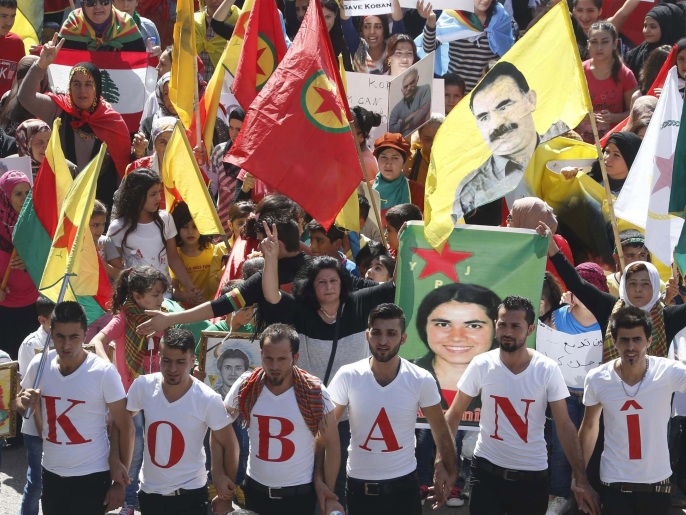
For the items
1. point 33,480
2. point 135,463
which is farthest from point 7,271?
point 33,480

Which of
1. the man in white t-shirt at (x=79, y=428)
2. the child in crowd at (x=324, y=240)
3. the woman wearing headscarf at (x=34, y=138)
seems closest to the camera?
the man in white t-shirt at (x=79, y=428)

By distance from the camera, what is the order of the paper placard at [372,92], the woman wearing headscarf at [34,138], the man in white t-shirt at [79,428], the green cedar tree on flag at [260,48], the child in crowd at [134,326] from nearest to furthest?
the man in white t-shirt at [79,428], the child in crowd at [134,326], the green cedar tree on flag at [260,48], the woman wearing headscarf at [34,138], the paper placard at [372,92]

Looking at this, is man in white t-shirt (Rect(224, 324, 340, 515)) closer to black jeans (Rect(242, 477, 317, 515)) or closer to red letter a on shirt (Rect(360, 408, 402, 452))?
black jeans (Rect(242, 477, 317, 515))

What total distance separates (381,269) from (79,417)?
224cm

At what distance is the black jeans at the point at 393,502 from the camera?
689cm

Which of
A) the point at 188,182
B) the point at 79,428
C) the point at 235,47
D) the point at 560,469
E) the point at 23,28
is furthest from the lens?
the point at 23,28

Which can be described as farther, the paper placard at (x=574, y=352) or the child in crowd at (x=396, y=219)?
the child in crowd at (x=396, y=219)

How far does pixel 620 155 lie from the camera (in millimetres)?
9445

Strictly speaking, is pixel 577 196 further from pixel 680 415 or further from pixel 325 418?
pixel 325 418

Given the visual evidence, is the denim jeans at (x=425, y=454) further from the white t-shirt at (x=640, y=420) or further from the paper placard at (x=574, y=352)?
the white t-shirt at (x=640, y=420)

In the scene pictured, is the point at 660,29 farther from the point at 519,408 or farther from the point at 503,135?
the point at 519,408

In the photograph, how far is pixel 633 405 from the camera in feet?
22.6

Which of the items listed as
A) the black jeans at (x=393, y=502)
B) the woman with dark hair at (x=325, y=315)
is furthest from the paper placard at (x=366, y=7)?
the black jeans at (x=393, y=502)

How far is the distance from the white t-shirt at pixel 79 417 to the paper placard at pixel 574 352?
8.11 ft
